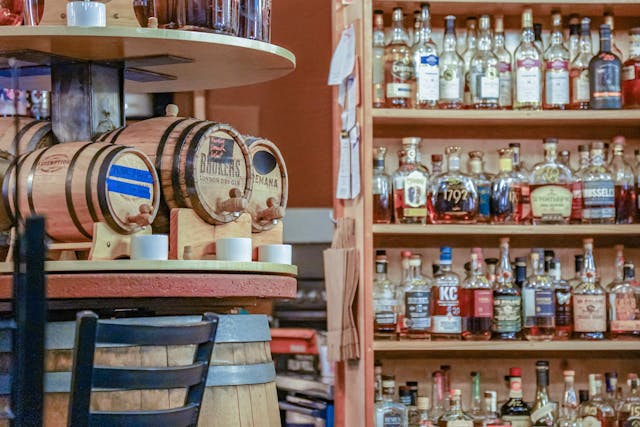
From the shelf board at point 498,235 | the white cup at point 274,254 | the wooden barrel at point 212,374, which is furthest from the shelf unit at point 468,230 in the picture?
the wooden barrel at point 212,374

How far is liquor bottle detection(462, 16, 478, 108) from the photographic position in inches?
152

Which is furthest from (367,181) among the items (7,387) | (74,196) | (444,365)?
(7,387)

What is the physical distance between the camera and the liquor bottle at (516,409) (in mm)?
3742

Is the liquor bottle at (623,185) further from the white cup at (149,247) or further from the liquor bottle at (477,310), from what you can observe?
the white cup at (149,247)

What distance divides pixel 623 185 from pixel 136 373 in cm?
262

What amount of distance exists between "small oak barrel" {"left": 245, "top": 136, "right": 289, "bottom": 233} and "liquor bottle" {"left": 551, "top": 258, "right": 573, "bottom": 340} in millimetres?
1604

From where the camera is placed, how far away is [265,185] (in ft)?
8.13

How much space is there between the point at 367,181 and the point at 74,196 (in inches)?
65.7

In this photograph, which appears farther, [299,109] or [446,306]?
[299,109]

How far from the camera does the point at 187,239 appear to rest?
2211 mm

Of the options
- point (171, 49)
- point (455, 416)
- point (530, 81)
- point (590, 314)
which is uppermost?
point (530, 81)

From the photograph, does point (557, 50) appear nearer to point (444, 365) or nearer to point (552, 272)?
point (552, 272)

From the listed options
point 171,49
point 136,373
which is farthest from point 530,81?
point 136,373

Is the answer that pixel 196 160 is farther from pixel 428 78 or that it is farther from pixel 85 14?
pixel 428 78
